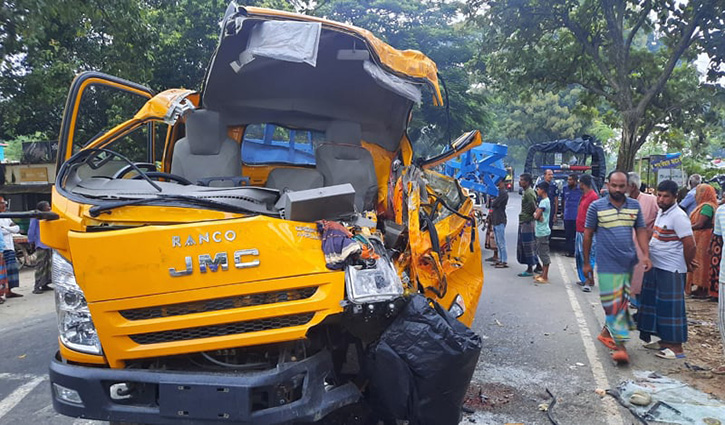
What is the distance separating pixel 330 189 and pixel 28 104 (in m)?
11.2

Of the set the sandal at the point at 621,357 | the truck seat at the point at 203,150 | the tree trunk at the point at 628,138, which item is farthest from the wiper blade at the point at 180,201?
the tree trunk at the point at 628,138

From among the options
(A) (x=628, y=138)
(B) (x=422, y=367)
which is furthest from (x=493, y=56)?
(B) (x=422, y=367)

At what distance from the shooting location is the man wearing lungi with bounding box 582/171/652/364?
14.8 feet

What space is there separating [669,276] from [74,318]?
4.74 m

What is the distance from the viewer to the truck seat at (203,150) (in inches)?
172

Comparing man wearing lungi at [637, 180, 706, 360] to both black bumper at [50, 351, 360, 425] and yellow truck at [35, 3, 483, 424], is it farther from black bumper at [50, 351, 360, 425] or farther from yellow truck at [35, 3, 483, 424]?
black bumper at [50, 351, 360, 425]

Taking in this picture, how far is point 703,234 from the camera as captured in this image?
23.8 feet

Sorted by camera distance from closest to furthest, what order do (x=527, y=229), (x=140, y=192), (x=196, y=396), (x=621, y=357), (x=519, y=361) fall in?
1. (x=196, y=396)
2. (x=140, y=192)
3. (x=621, y=357)
4. (x=519, y=361)
5. (x=527, y=229)

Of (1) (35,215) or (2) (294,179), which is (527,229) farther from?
(1) (35,215)

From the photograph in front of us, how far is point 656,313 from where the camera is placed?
186 inches

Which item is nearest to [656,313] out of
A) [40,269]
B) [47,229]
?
[47,229]

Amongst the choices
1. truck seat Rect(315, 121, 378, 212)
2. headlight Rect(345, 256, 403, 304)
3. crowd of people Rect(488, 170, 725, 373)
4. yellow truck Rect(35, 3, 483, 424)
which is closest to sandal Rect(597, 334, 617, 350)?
crowd of people Rect(488, 170, 725, 373)

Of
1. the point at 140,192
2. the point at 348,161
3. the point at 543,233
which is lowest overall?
the point at 543,233

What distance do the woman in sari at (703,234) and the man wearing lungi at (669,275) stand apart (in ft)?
8.74
